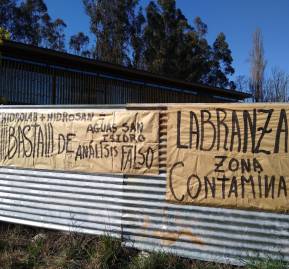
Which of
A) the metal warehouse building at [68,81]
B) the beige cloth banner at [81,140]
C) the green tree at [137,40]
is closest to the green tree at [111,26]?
the green tree at [137,40]

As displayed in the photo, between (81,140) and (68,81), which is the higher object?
(68,81)

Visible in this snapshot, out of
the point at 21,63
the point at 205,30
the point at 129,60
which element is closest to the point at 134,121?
the point at 21,63

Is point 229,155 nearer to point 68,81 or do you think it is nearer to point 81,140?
point 81,140

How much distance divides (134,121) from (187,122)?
661mm

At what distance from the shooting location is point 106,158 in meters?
6.37

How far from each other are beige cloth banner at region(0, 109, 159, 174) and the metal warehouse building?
26.0ft

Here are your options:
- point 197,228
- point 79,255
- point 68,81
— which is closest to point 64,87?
point 68,81

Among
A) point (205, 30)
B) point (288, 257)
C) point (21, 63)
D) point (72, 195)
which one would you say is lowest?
point (288, 257)

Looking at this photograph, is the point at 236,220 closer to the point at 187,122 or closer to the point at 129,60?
the point at 187,122

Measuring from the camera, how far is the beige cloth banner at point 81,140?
610cm

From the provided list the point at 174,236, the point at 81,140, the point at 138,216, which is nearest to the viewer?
the point at 174,236

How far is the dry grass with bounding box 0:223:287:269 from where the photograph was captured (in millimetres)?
5570

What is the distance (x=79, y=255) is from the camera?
19.8ft

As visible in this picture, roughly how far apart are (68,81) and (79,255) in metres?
13.9
